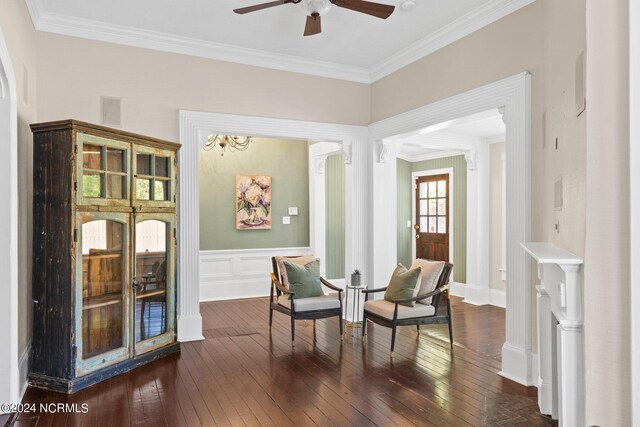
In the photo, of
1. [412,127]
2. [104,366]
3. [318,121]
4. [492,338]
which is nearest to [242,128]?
[318,121]

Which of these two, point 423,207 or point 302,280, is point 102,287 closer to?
point 302,280

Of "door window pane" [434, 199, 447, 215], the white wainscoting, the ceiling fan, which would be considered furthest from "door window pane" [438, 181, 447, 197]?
the ceiling fan

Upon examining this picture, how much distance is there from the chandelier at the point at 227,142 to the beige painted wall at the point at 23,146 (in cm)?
318

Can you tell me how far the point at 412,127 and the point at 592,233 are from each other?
371 centimetres

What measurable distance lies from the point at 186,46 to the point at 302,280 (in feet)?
9.54

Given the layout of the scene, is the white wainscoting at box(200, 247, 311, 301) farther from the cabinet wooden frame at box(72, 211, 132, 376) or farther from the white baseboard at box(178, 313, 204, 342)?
the cabinet wooden frame at box(72, 211, 132, 376)

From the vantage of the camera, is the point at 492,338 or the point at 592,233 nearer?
the point at 592,233

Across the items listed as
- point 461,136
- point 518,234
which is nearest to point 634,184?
point 518,234

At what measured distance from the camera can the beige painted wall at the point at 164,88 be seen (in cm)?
444

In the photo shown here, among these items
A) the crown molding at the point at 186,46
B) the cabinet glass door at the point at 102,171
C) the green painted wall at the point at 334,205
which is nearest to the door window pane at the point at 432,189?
the green painted wall at the point at 334,205

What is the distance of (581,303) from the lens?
6.91ft

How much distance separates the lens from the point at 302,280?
5117 mm

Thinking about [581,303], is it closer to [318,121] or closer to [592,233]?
[592,233]

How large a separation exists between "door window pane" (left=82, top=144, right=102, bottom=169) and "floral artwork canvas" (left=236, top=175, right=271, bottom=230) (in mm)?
3932
